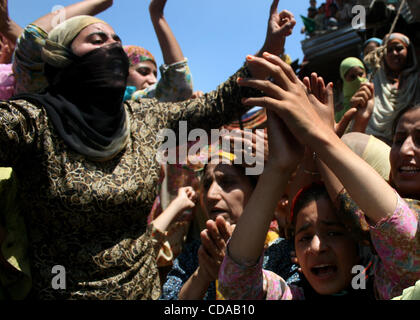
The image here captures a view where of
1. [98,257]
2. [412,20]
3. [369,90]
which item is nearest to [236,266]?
[98,257]

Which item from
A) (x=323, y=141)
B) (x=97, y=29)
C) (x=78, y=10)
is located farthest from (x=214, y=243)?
(x=78, y=10)

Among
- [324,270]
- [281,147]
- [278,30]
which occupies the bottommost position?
[324,270]

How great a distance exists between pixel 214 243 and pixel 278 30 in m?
1.03

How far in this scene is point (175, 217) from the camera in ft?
8.38

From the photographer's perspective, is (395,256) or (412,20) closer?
(395,256)

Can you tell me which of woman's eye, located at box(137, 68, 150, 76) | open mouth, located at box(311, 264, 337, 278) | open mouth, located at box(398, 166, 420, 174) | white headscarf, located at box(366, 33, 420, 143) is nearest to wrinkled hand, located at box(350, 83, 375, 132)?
open mouth, located at box(398, 166, 420, 174)

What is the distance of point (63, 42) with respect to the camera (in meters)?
2.03

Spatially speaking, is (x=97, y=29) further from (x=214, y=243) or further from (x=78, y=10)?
(x=214, y=243)

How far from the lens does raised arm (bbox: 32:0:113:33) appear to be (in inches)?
100

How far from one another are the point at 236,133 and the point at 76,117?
2.44 ft

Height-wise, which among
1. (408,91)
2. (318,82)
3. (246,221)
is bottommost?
(246,221)

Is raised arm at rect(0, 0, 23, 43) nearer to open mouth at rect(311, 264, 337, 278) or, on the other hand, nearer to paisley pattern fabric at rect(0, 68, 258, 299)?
paisley pattern fabric at rect(0, 68, 258, 299)

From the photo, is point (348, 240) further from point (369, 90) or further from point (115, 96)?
point (115, 96)

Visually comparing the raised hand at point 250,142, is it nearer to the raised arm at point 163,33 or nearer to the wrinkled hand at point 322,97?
the wrinkled hand at point 322,97
